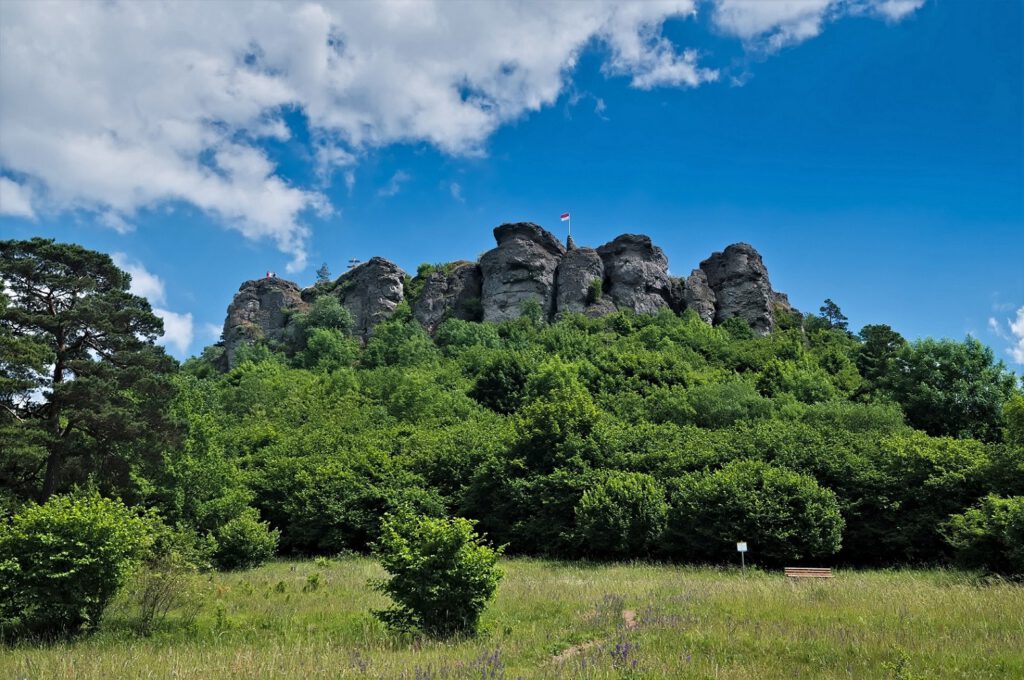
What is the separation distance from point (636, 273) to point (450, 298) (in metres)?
24.3

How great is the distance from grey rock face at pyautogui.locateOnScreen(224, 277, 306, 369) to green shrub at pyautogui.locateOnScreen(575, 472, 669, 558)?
66469 mm

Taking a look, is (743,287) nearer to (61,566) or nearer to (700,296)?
(700,296)

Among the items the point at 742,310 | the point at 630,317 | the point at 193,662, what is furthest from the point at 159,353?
the point at 742,310

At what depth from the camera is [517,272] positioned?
79.8 m

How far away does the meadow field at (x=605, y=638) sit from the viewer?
862cm

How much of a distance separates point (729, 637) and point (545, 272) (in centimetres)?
7123

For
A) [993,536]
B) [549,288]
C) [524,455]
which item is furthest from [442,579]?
[549,288]

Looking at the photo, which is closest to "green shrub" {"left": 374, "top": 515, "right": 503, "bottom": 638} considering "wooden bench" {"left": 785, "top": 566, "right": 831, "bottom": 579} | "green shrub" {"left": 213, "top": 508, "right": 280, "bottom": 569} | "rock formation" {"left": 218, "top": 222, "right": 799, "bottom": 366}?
"wooden bench" {"left": 785, "top": 566, "right": 831, "bottom": 579}

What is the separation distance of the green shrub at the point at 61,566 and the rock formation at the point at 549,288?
66.2 m

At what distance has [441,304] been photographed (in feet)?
271

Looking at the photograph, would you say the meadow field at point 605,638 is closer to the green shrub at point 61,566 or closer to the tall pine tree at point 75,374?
the green shrub at point 61,566

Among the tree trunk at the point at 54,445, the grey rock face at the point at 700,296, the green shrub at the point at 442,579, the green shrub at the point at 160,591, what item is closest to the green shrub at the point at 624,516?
the green shrub at the point at 442,579

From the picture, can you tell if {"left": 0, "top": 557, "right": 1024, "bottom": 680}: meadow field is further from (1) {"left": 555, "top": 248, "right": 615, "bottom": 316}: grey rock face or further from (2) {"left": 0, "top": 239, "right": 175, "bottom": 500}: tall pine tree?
(1) {"left": 555, "top": 248, "right": 615, "bottom": 316}: grey rock face

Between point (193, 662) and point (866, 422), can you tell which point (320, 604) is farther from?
point (866, 422)
